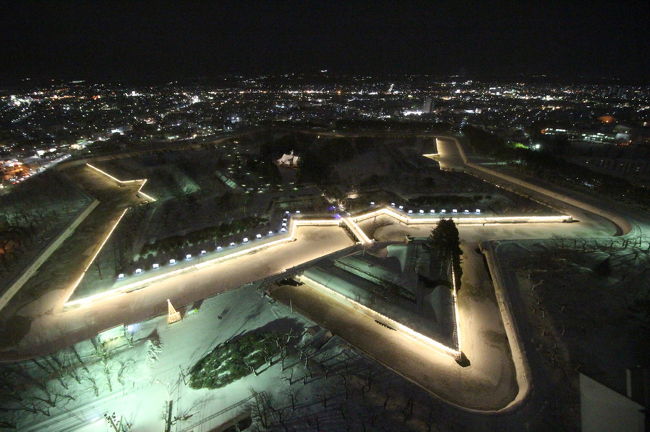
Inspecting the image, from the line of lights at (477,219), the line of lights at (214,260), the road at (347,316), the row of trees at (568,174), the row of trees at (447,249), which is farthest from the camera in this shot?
the row of trees at (568,174)

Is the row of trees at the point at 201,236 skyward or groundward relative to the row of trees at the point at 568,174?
groundward

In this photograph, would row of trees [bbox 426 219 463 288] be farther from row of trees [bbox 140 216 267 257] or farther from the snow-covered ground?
row of trees [bbox 140 216 267 257]

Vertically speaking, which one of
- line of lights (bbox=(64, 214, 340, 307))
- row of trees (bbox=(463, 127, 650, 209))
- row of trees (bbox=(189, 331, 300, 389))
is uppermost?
row of trees (bbox=(463, 127, 650, 209))

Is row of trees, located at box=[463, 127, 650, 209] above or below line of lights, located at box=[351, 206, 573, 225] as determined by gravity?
above

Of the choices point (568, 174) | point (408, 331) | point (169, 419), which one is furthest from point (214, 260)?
point (568, 174)

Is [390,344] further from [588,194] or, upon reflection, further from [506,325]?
[588,194]

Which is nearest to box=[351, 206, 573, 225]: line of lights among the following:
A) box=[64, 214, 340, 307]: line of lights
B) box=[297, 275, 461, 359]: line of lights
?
box=[64, 214, 340, 307]: line of lights

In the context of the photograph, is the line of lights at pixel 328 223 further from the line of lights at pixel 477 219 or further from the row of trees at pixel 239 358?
the row of trees at pixel 239 358

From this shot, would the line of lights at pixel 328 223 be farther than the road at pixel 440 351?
Yes

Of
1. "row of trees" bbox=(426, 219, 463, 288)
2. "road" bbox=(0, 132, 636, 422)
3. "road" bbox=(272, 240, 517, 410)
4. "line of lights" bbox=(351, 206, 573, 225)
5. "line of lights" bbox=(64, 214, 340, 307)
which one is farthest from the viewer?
"line of lights" bbox=(351, 206, 573, 225)

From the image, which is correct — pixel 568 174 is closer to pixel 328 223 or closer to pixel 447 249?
pixel 447 249

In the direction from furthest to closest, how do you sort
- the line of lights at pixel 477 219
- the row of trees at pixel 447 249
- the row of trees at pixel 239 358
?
the line of lights at pixel 477 219 < the row of trees at pixel 447 249 < the row of trees at pixel 239 358

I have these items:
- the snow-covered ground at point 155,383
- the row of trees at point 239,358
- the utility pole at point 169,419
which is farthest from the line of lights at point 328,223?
the utility pole at point 169,419
